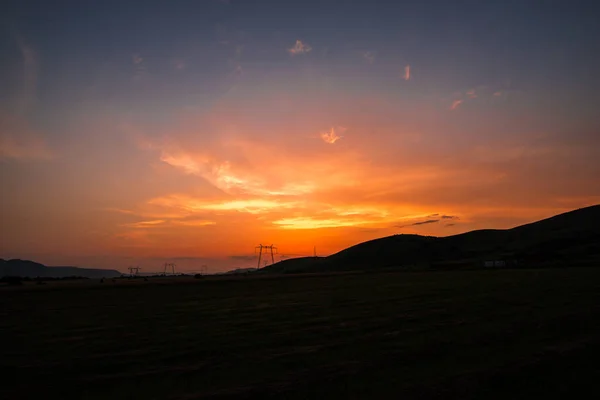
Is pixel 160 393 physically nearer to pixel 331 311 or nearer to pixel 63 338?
pixel 63 338

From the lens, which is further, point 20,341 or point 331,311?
point 331,311

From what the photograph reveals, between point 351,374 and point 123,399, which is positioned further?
point 351,374

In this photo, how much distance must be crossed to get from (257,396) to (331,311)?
24.4m

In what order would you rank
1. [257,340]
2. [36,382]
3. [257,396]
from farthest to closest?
1. [257,340]
2. [36,382]
3. [257,396]

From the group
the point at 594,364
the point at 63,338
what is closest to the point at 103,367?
the point at 63,338

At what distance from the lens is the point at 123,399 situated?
1578 centimetres

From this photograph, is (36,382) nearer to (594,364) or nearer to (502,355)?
(502,355)

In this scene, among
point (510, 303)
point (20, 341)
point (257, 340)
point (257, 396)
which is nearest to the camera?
point (257, 396)

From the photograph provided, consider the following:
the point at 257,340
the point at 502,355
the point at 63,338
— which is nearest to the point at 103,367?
the point at 257,340

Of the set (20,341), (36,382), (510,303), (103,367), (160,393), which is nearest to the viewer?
(160,393)

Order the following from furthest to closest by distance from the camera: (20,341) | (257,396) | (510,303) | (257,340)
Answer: (510,303)
(20,341)
(257,340)
(257,396)

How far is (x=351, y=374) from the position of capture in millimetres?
17500

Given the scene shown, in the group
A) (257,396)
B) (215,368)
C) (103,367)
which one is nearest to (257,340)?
(215,368)

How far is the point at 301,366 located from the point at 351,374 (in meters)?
2.71
